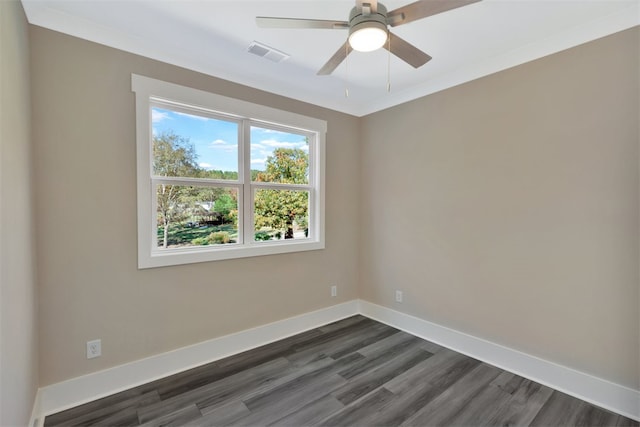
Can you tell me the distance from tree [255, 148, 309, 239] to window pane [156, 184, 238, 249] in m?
0.30

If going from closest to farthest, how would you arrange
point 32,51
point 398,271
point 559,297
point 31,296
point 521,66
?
point 31,296, point 32,51, point 559,297, point 521,66, point 398,271

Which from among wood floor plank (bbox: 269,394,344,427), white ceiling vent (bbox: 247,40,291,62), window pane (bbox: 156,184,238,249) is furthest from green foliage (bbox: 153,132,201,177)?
wood floor plank (bbox: 269,394,344,427)

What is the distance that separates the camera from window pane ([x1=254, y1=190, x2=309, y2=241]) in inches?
122

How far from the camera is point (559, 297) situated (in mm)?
2268

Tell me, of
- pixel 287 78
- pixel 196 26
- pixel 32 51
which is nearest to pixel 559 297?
pixel 287 78

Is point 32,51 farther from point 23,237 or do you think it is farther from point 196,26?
point 23,237

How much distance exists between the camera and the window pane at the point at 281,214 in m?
3.10

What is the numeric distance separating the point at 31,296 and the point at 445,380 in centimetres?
296

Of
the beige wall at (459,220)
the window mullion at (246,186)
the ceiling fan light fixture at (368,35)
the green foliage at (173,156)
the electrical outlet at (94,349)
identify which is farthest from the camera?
the window mullion at (246,186)

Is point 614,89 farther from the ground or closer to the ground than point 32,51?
closer to the ground

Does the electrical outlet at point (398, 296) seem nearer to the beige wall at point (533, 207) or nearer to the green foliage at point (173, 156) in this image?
the beige wall at point (533, 207)

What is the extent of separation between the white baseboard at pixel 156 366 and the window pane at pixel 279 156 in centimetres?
155

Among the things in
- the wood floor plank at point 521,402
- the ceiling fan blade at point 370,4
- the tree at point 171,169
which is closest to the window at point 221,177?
the tree at point 171,169

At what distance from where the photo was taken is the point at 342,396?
86.3 inches
